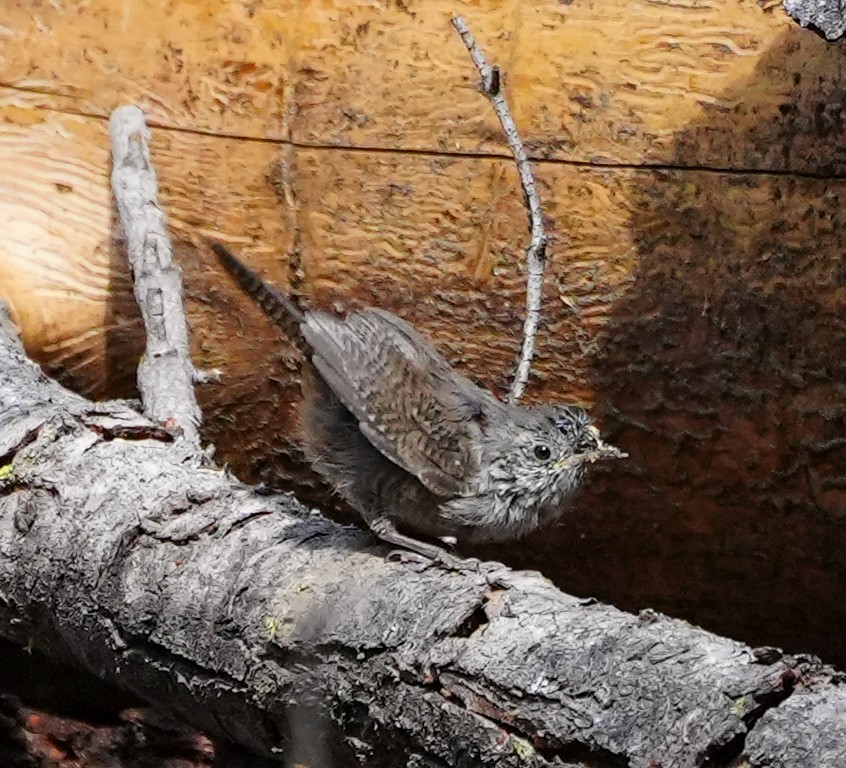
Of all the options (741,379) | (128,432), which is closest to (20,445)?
(128,432)

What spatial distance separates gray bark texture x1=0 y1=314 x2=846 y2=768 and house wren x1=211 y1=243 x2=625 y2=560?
16 centimetres

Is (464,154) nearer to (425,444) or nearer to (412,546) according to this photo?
(425,444)

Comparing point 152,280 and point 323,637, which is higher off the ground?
point 152,280

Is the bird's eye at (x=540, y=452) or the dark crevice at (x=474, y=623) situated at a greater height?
the bird's eye at (x=540, y=452)

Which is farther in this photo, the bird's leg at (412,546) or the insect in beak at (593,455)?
the insect in beak at (593,455)

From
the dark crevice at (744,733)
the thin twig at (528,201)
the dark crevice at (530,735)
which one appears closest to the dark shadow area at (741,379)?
the thin twig at (528,201)

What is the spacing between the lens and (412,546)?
3230 mm

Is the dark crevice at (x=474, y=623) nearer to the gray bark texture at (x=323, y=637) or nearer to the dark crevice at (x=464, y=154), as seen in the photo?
the gray bark texture at (x=323, y=637)

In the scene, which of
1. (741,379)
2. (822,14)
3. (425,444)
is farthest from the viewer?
(741,379)

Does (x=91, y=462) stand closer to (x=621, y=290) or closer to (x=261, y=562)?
(x=261, y=562)

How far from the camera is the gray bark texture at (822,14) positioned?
3156mm

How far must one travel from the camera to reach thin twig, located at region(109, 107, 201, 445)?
4.11 m

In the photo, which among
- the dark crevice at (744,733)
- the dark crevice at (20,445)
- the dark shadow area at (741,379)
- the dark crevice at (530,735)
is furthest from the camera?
the dark shadow area at (741,379)

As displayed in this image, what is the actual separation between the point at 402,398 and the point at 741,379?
1189 mm
